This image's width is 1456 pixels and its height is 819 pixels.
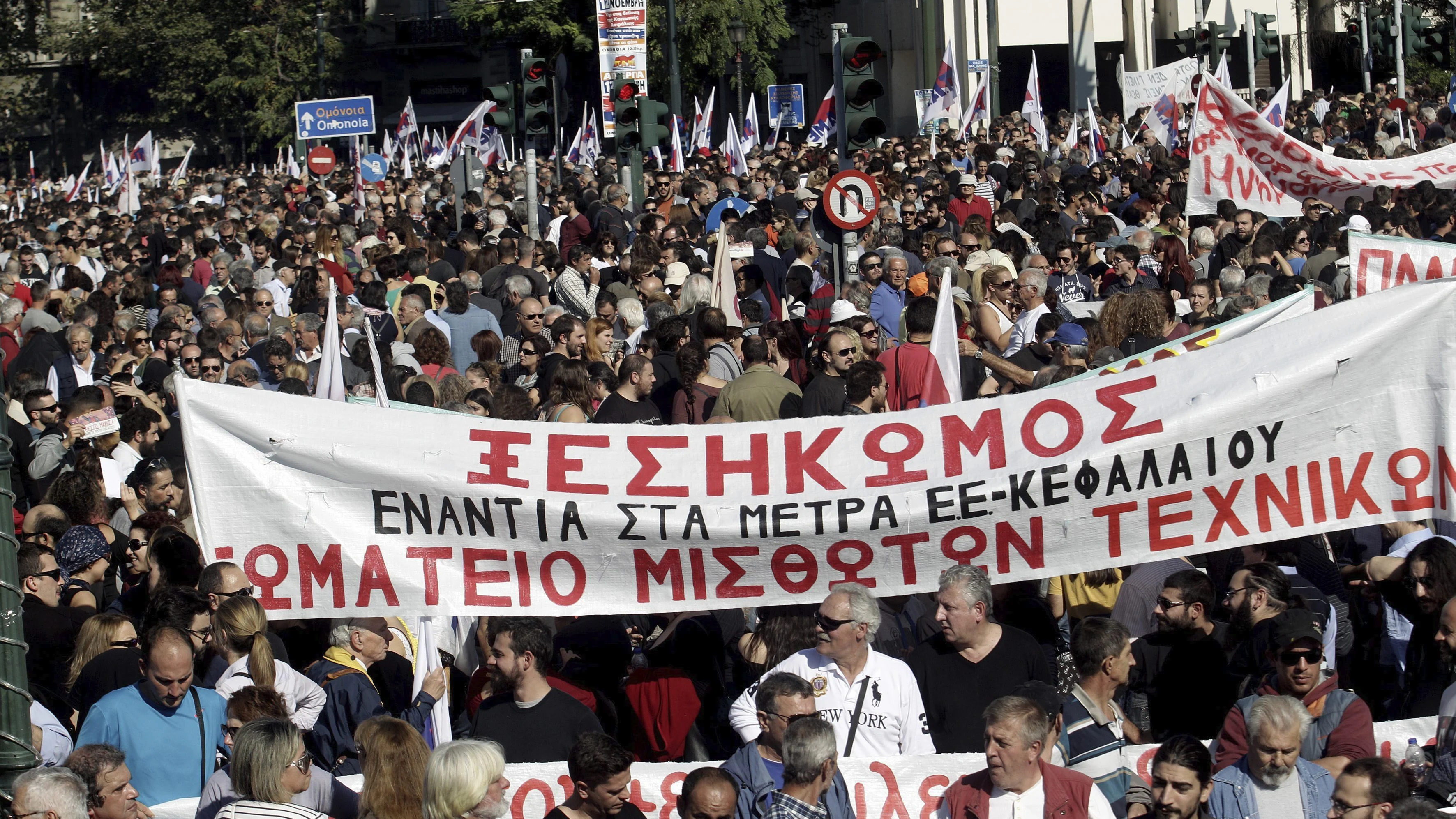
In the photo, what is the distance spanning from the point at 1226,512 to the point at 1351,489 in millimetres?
428

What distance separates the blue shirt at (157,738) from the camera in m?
5.57

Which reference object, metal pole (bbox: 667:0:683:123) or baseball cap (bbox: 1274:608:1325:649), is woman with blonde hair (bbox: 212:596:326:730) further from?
metal pole (bbox: 667:0:683:123)

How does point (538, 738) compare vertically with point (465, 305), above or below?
below

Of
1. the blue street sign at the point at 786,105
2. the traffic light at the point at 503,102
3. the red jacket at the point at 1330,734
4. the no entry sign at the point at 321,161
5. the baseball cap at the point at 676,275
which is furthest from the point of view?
the blue street sign at the point at 786,105

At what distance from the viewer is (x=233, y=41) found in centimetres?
6147

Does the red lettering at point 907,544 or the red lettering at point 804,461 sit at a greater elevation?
the red lettering at point 804,461

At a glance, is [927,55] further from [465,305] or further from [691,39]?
[465,305]

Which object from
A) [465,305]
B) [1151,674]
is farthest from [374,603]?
[465,305]

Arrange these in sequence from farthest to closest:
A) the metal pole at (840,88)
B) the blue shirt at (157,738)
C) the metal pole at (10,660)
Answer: the metal pole at (840,88), the blue shirt at (157,738), the metal pole at (10,660)

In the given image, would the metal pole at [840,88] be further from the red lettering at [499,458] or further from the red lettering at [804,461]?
the red lettering at [499,458]

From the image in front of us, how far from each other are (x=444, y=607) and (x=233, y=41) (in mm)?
59434

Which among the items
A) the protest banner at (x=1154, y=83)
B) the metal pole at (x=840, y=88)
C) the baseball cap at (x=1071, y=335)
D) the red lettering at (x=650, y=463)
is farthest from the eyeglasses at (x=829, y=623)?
the protest banner at (x=1154, y=83)

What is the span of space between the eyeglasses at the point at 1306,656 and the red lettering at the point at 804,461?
166 centimetres

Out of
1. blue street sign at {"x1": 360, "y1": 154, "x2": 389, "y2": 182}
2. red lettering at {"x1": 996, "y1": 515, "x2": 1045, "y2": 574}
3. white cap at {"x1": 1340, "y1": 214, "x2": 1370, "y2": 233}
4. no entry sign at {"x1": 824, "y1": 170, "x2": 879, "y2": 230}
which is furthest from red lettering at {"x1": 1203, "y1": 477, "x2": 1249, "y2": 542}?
blue street sign at {"x1": 360, "y1": 154, "x2": 389, "y2": 182}
